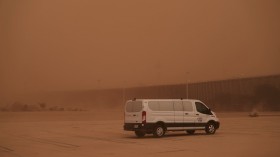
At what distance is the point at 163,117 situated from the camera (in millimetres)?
27078

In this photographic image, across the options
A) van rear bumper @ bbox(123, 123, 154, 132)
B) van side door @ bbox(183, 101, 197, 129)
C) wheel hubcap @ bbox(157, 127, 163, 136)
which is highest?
van side door @ bbox(183, 101, 197, 129)

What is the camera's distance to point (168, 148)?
20.0 metres

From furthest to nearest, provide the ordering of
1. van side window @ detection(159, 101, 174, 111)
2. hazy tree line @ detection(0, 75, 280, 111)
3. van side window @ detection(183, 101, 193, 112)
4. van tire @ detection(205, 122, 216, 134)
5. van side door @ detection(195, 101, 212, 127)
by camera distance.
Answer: hazy tree line @ detection(0, 75, 280, 111), van tire @ detection(205, 122, 216, 134), van side door @ detection(195, 101, 212, 127), van side window @ detection(183, 101, 193, 112), van side window @ detection(159, 101, 174, 111)

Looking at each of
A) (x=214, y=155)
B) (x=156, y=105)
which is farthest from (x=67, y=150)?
(x=156, y=105)

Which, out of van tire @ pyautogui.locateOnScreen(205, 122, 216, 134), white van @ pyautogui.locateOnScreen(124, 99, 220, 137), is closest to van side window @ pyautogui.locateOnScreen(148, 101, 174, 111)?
white van @ pyautogui.locateOnScreen(124, 99, 220, 137)

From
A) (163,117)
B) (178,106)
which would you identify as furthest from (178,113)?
(163,117)

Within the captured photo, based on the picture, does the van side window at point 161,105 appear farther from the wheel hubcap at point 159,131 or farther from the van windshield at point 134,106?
the wheel hubcap at point 159,131

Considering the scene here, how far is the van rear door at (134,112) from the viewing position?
26922mm

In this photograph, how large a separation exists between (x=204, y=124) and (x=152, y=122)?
4.00 meters

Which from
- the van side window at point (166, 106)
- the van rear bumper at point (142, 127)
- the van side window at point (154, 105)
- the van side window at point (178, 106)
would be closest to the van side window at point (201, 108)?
the van side window at point (178, 106)

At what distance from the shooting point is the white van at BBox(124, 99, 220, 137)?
26.8 metres

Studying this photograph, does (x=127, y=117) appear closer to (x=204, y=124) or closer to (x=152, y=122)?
(x=152, y=122)

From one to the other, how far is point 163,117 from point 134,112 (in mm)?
1737

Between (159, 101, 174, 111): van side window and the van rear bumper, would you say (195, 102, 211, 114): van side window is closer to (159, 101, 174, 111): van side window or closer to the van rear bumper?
(159, 101, 174, 111): van side window
